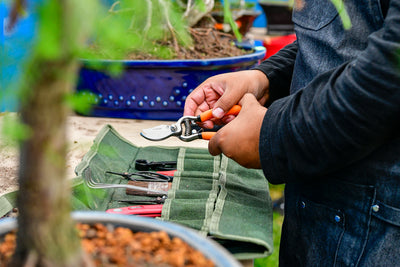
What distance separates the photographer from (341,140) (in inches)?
25.5

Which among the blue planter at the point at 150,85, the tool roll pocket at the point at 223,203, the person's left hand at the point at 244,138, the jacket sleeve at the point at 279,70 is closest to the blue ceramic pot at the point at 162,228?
the tool roll pocket at the point at 223,203

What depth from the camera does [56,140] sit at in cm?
36

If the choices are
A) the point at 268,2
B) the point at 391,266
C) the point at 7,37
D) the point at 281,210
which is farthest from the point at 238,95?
the point at 268,2

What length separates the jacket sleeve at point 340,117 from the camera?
596mm

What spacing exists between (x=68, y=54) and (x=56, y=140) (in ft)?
0.25

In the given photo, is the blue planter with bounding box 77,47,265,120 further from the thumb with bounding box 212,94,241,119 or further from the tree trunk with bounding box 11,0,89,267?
the tree trunk with bounding box 11,0,89,267

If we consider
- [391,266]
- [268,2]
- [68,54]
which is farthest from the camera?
[268,2]

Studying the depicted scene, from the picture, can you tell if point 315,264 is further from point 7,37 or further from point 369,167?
point 7,37

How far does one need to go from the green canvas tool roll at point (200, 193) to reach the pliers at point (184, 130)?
51 millimetres

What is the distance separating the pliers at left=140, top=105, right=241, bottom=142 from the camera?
1001 millimetres

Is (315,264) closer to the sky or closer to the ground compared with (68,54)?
closer to the ground

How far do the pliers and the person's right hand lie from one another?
2cm

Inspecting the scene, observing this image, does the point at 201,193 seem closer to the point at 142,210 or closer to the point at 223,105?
the point at 142,210

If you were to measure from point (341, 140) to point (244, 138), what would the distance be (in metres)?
0.18
